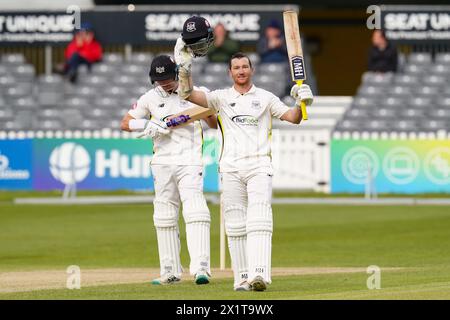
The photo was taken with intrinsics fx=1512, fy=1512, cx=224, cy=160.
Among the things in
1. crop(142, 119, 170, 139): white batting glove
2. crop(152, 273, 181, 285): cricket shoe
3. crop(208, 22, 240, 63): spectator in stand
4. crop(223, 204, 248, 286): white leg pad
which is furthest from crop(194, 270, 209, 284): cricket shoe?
crop(208, 22, 240, 63): spectator in stand

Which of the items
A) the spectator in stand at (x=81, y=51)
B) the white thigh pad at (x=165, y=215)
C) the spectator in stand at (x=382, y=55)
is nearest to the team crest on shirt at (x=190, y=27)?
the white thigh pad at (x=165, y=215)

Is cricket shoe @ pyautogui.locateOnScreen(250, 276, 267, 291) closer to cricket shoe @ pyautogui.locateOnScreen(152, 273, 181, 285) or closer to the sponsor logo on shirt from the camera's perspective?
the sponsor logo on shirt

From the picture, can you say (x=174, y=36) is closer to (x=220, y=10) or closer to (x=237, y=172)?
(x=220, y=10)

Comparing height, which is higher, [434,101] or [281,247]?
[434,101]

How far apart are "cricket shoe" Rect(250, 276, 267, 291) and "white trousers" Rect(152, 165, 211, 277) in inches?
56.3

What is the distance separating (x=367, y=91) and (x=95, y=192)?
7.26 meters

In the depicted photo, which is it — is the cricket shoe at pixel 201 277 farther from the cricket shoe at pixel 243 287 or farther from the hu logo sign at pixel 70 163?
the hu logo sign at pixel 70 163

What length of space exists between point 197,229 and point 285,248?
6.94 m

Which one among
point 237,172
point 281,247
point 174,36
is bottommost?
point 281,247

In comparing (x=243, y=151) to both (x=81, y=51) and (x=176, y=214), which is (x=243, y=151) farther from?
(x=81, y=51)

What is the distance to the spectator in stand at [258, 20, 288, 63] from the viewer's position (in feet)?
119

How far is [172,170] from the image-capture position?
15305 mm
